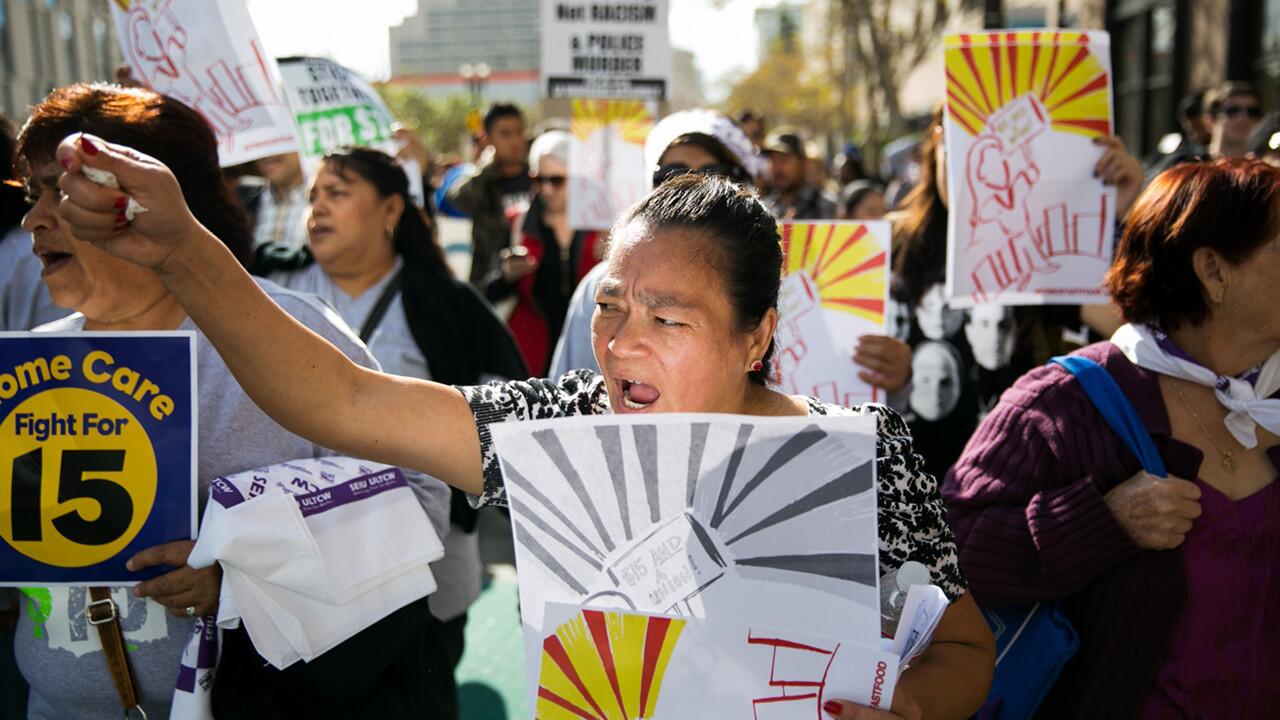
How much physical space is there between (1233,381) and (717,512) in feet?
4.68

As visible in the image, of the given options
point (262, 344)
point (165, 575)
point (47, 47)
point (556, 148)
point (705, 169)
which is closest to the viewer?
point (262, 344)

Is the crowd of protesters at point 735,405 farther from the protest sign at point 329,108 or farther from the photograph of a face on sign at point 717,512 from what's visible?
the protest sign at point 329,108

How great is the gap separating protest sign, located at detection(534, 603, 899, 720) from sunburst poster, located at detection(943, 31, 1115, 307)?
1.94 meters

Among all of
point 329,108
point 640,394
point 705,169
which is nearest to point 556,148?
point 329,108

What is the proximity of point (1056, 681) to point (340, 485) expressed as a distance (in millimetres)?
1554

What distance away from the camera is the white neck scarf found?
2223 mm

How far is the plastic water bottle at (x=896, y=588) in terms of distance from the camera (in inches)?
67.2

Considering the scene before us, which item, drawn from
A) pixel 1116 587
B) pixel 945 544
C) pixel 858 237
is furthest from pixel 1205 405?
pixel 858 237

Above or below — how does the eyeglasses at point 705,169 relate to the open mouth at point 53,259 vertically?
above

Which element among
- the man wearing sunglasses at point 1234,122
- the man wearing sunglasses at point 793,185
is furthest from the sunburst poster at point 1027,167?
the man wearing sunglasses at point 793,185

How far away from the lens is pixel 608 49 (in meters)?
6.15

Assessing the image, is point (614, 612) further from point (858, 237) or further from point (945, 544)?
point (858, 237)

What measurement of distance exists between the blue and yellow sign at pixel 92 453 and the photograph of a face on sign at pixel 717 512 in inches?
36.8

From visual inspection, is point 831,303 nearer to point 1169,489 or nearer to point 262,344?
point 1169,489
